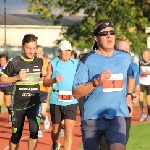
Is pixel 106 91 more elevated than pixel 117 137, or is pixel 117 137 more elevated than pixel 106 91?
pixel 106 91

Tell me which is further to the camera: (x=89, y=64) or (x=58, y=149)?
(x=58, y=149)

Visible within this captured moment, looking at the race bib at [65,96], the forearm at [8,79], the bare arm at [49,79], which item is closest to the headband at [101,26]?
the forearm at [8,79]

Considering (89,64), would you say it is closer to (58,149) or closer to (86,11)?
(58,149)

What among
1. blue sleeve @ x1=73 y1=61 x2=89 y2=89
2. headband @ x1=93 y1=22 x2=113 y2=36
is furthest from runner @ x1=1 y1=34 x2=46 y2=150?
blue sleeve @ x1=73 y1=61 x2=89 y2=89

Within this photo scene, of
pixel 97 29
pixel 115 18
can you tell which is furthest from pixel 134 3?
pixel 97 29

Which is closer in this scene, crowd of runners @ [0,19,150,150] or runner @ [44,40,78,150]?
crowd of runners @ [0,19,150,150]

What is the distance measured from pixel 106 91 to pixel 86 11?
101 feet

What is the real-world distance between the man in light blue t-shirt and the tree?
1132 inches

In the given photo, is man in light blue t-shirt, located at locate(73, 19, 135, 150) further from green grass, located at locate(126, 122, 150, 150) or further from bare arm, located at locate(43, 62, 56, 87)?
green grass, located at locate(126, 122, 150, 150)

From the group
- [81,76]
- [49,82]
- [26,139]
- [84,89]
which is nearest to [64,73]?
[49,82]

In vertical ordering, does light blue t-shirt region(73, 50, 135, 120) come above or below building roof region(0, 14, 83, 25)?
below

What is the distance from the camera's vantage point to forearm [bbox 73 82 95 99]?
24.6ft

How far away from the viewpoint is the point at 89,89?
752cm

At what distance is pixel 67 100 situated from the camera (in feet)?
41.7
